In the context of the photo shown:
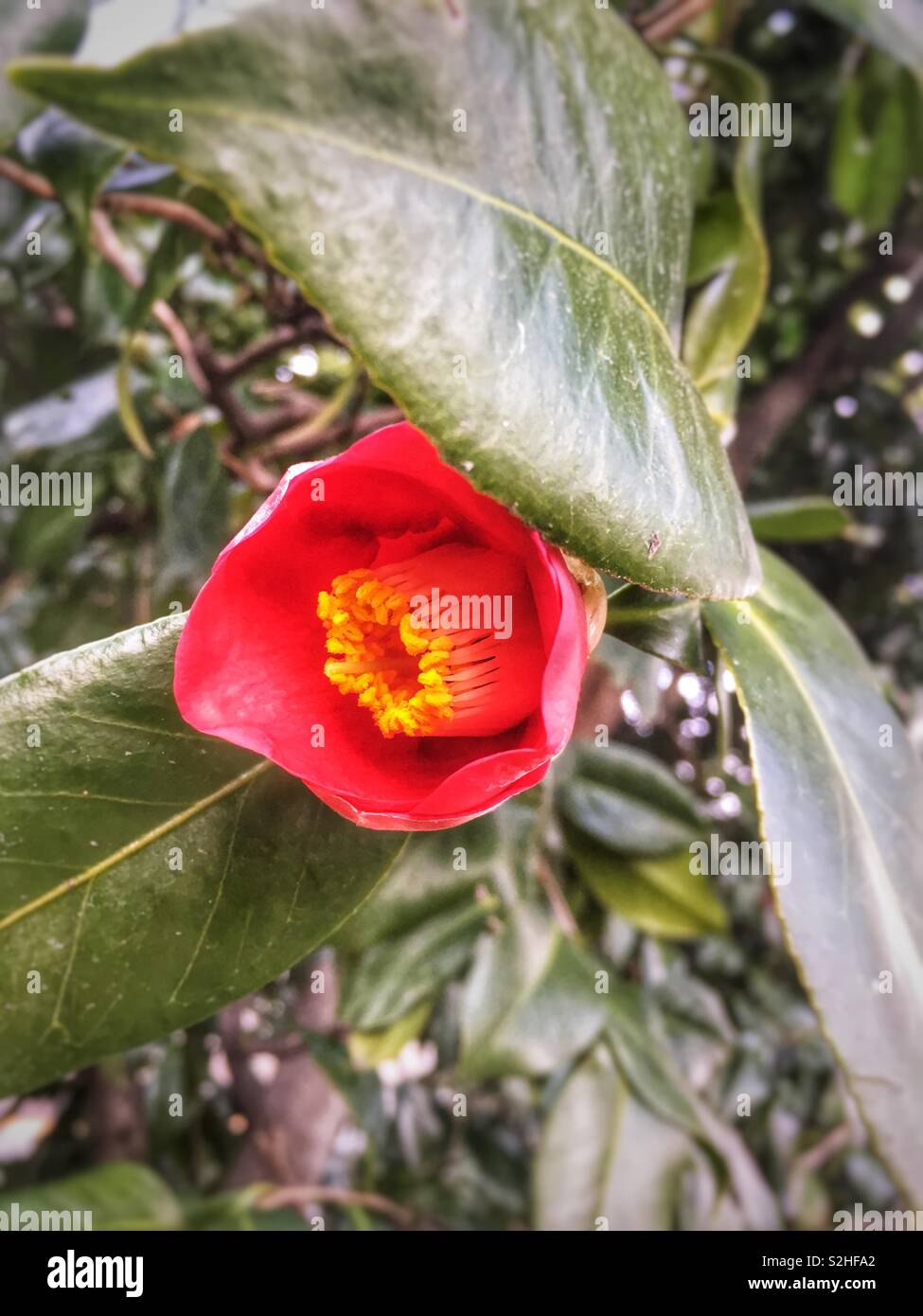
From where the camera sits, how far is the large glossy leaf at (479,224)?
9.6 inches

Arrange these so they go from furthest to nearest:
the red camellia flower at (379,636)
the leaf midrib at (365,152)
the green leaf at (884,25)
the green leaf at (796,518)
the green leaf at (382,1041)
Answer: the green leaf at (382,1041) → the green leaf at (796,518) → the green leaf at (884,25) → the red camellia flower at (379,636) → the leaf midrib at (365,152)

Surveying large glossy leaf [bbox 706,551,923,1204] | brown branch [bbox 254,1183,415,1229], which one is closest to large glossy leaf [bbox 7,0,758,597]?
large glossy leaf [bbox 706,551,923,1204]

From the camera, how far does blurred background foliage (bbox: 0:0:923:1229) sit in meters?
0.82

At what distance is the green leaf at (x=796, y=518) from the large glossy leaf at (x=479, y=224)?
16.5 inches

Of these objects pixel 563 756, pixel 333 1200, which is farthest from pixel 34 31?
pixel 333 1200

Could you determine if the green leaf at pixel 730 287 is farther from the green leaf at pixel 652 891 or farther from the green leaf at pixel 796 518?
the green leaf at pixel 652 891

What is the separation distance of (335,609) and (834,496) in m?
1.13

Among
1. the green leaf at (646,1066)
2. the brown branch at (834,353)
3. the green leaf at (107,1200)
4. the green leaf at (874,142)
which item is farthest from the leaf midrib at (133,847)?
the green leaf at (874,142)

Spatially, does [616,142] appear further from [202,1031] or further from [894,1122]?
[202,1031]

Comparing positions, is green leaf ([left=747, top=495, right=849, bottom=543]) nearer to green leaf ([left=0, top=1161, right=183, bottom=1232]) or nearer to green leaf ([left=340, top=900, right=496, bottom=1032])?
green leaf ([left=340, top=900, right=496, bottom=1032])

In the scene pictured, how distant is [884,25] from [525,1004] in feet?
2.70

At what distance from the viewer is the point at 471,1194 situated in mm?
1378
